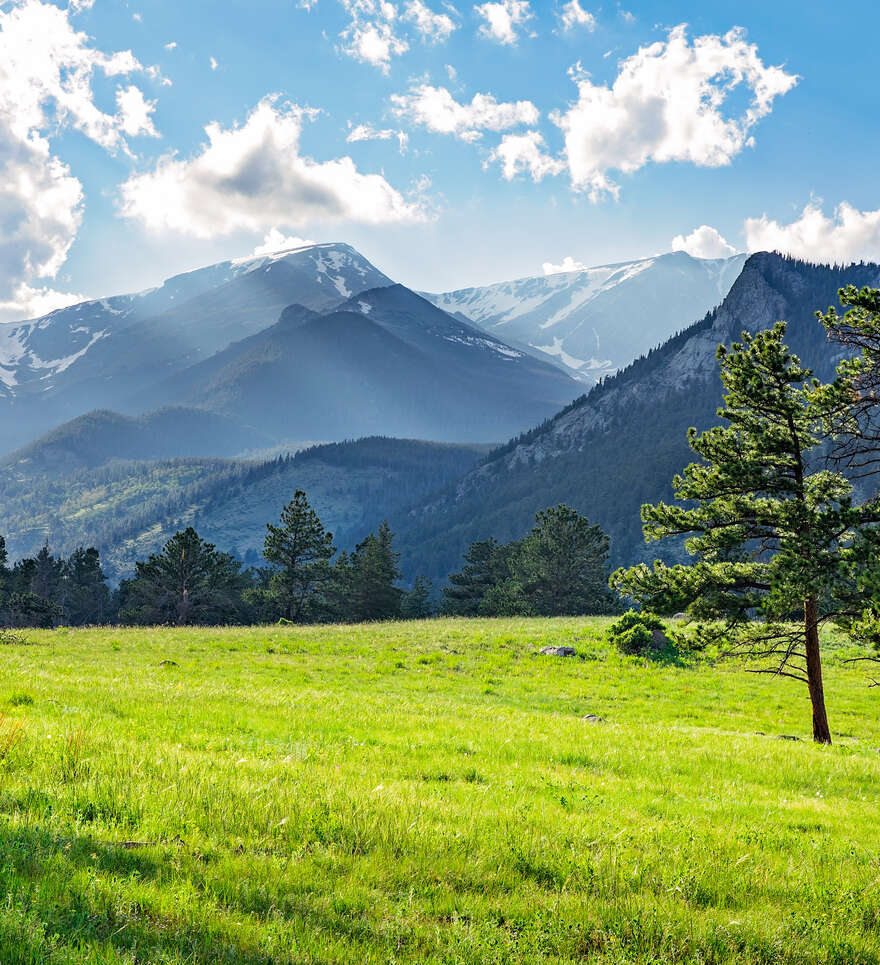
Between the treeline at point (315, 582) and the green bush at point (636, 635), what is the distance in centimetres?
3345

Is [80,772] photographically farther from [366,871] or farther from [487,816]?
[487,816]

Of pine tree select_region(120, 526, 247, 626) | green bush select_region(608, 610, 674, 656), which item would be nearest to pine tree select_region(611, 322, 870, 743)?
green bush select_region(608, 610, 674, 656)

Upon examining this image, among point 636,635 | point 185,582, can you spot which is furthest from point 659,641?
point 185,582

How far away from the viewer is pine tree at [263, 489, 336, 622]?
68.6 meters

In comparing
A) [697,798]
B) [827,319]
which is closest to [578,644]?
[827,319]

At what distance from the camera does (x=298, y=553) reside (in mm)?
69250

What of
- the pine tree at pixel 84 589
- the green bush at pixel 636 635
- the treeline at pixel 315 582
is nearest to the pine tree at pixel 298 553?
the treeline at pixel 315 582

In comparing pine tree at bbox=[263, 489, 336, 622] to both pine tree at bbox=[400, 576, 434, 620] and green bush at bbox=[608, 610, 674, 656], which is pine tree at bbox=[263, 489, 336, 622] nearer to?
pine tree at bbox=[400, 576, 434, 620]

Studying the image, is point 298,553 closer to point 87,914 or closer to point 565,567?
point 565,567

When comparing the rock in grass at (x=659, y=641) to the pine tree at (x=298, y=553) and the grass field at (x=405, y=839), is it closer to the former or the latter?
the grass field at (x=405, y=839)

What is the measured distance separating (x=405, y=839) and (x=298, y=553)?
212 ft

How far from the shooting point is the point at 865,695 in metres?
25.8

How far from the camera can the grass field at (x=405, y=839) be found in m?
4.67

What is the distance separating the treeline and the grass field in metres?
49.5
